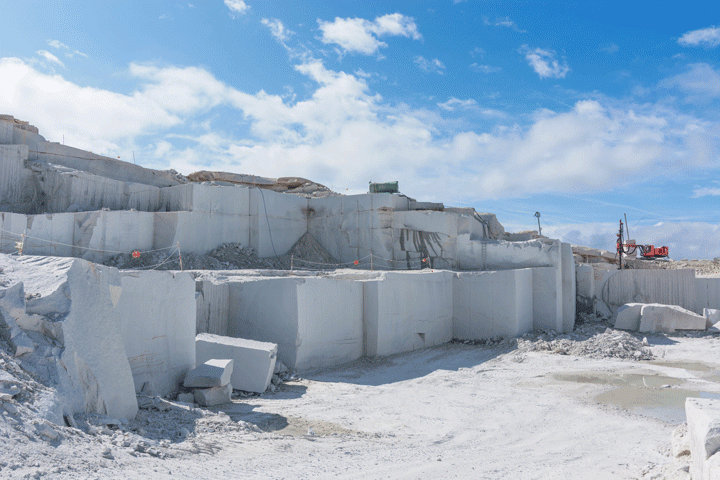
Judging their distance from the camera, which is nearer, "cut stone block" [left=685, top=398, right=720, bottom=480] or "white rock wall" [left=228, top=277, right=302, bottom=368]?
"cut stone block" [left=685, top=398, right=720, bottom=480]

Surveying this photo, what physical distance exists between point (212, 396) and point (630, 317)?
1287cm

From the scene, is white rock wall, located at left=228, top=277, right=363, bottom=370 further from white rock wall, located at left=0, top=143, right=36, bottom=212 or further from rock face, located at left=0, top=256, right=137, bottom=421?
white rock wall, located at left=0, top=143, right=36, bottom=212

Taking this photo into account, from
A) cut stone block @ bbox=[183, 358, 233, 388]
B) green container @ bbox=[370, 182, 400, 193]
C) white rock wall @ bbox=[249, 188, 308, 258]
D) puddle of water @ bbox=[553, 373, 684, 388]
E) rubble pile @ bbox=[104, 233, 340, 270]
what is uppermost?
green container @ bbox=[370, 182, 400, 193]

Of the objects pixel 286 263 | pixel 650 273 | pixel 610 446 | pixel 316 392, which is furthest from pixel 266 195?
pixel 610 446

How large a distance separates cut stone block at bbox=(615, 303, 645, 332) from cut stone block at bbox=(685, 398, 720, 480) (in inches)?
489

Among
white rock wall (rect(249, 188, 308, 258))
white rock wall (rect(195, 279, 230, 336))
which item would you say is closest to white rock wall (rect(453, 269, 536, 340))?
white rock wall (rect(195, 279, 230, 336))

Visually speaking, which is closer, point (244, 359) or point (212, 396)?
point (212, 396)

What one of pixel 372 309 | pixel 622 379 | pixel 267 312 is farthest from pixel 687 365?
pixel 267 312

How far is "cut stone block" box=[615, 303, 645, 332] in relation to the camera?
48.7 feet

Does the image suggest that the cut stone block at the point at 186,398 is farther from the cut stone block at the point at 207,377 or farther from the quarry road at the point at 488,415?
the quarry road at the point at 488,415

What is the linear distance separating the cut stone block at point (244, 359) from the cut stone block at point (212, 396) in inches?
34.7

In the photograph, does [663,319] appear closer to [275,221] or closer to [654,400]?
[654,400]

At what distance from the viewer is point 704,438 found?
10.5ft

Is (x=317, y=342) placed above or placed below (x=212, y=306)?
below
